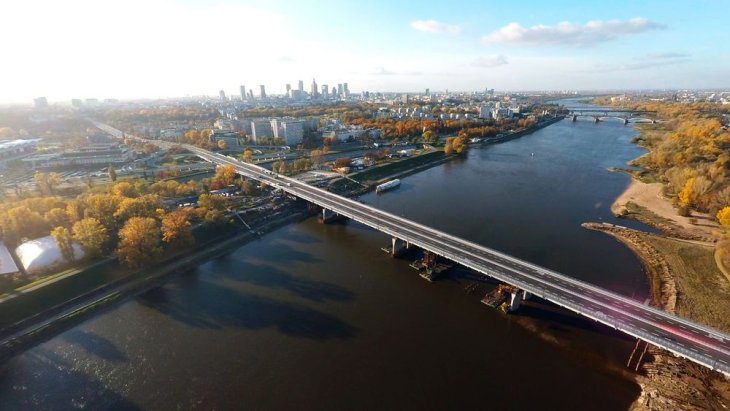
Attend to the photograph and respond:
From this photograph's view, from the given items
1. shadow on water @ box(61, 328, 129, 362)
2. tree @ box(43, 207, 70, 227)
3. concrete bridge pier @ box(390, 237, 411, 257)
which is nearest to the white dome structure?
tree @ box(43, 207, 70, 227)

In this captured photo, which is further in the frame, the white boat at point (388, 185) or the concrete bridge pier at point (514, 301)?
the white boat at point (388, 185)

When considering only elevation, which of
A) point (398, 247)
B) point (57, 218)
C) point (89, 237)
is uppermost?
point (57, 218)

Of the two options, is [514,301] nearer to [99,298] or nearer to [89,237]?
[99,298]

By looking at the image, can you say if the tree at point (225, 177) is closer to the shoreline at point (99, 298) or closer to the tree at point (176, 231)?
the shoreline at point (99, 298)

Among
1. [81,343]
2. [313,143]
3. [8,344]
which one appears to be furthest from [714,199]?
[313,143]

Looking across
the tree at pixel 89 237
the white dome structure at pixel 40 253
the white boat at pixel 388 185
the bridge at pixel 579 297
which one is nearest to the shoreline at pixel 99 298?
the tree at pixel 89 237

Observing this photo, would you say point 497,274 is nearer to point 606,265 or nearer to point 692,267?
point 606,265

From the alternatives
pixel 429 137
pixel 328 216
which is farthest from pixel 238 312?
pixel 429 137
